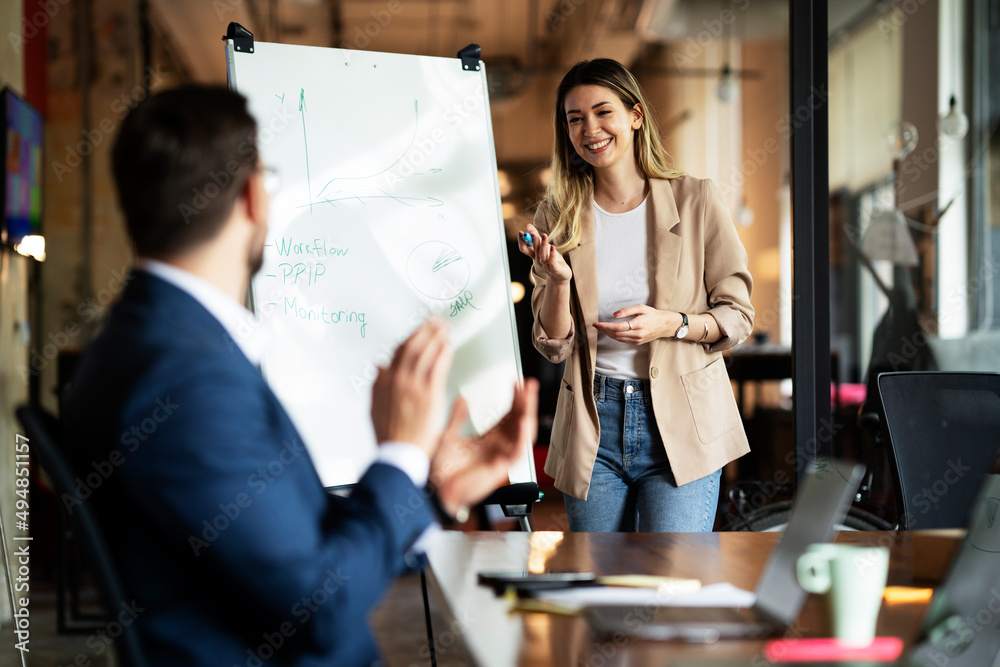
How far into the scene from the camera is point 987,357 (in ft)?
13.0

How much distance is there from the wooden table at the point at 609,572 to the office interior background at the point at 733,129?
586 millimetres

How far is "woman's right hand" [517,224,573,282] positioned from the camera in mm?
1852

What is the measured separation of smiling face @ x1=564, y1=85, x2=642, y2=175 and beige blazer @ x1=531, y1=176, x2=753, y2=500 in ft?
0.43

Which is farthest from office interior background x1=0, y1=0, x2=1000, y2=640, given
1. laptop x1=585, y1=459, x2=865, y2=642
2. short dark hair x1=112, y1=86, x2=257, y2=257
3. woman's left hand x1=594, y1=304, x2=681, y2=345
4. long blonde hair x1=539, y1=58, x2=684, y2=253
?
laptop x1=585, y1=459, x2=865, y2=642

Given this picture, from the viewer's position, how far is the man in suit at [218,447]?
0.81m

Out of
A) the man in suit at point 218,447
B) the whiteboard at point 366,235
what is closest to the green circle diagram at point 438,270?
the whiteboard at point 366,235

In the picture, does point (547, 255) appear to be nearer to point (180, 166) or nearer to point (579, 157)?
point (579, 157)

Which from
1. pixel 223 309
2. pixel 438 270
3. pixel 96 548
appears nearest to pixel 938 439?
pixel 438 270

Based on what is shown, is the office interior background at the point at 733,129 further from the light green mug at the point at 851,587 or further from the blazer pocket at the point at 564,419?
the light green mug at the point at 851,587

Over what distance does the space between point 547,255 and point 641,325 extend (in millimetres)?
250

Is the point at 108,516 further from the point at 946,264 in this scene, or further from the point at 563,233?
the point at 946,264

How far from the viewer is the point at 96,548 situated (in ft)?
2.70

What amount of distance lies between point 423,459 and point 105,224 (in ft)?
21.2

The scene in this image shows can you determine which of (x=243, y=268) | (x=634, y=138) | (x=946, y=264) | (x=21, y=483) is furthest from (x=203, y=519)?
(x=946, y=264)
